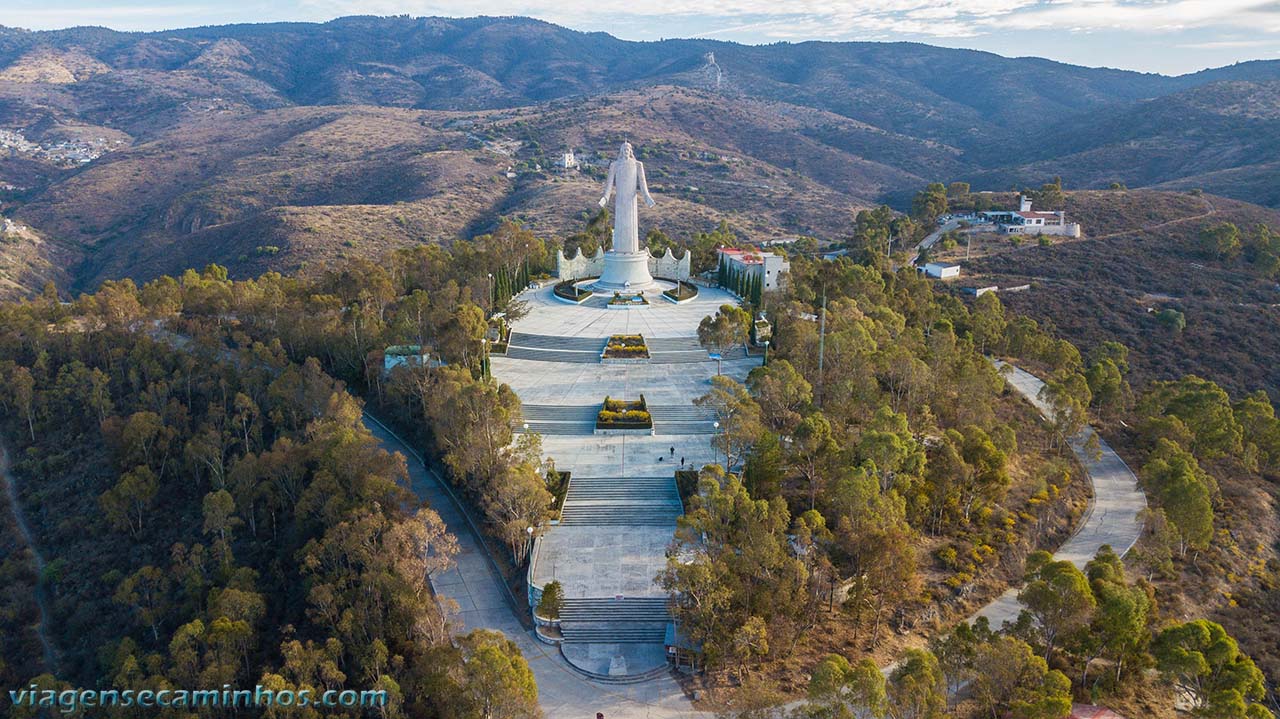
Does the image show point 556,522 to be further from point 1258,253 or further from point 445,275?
point 1258,253

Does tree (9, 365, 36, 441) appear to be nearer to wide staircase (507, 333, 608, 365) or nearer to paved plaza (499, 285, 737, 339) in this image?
Answer: wide staircase (507, 333, 608, 365)

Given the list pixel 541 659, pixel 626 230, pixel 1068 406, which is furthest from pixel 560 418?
pixel 626 230

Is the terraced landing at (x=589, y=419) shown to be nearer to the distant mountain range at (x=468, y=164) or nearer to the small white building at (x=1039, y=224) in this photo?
the distant mountain range at (x=468, y=164)

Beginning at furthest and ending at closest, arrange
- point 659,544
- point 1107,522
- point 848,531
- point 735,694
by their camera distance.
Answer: point 1107,522
point 659,544
point 848,531
point 735,694

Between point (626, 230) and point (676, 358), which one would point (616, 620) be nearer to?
point (676, 358)

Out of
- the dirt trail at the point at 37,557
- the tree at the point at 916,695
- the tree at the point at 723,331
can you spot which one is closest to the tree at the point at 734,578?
the tree at the point at 916,695

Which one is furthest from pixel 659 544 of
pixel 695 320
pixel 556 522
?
pixel 695 320

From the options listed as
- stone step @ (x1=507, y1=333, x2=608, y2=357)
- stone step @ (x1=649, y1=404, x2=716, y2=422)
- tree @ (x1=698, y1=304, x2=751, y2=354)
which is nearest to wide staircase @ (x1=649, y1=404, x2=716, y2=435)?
stone step @ (x1=649, y1=404, x2=716, y2=422)
